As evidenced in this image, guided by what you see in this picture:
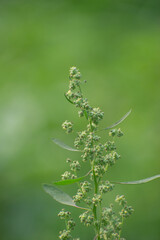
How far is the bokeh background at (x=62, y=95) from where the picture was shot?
4324 millimetres

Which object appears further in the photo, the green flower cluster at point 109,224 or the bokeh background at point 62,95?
the bokeh background at point 62,95

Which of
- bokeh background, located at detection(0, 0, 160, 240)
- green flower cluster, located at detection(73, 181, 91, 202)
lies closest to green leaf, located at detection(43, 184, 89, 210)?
green flower cluster, located at detection(73, 181, 91, 202)

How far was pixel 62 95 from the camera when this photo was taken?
571cm

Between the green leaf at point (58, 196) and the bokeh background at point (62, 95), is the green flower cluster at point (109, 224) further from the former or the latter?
the bokeh background at point (62, 95)

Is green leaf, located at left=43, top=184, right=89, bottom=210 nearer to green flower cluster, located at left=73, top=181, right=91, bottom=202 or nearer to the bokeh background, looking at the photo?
green flower cluster, located at left=73, top=181, right=91, bottom=202

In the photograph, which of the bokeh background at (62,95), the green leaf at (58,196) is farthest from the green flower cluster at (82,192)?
the bokeh background at (62,95)

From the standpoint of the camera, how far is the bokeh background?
4324mm

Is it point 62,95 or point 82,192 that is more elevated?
point 62,95

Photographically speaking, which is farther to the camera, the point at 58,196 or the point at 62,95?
the point at 62,95

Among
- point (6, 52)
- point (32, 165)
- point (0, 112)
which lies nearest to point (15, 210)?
point (32, 165)

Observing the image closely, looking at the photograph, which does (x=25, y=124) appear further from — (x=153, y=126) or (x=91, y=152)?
(x=91, y=152)

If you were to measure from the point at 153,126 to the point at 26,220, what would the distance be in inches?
75.5

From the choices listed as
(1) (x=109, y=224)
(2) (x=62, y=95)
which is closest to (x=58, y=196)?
(1) (x=109, y=224)

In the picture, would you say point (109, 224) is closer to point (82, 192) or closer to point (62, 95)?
point (82, 192)
